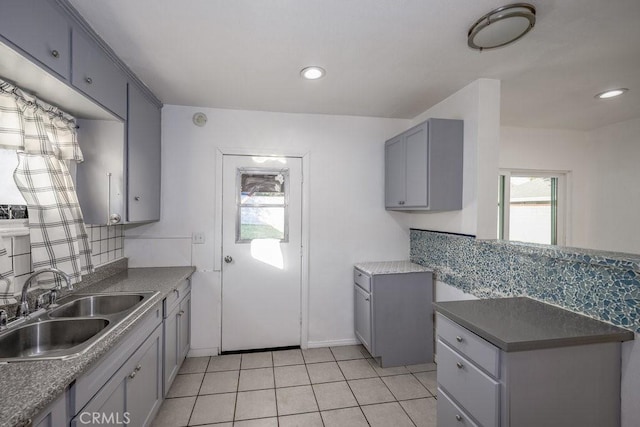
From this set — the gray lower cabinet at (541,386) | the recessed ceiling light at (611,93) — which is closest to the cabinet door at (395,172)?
the gray lower cabinet at (541,386)

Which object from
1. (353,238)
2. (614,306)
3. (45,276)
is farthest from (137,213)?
(614,306)

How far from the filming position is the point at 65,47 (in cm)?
143

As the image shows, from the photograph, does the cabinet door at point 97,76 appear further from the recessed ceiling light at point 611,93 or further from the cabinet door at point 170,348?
the recessed ceiling light at point 611,93

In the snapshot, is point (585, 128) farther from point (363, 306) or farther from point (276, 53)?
point (276, 53)

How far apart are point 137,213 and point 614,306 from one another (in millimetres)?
2997

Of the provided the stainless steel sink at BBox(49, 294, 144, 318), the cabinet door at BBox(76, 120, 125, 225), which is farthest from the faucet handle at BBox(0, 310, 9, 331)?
the cabinet door at BBox(76, 120, 125, 225)

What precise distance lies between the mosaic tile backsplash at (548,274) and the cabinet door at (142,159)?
102 inches

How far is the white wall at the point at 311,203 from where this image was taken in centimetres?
288

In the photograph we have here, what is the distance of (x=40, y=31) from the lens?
126cm

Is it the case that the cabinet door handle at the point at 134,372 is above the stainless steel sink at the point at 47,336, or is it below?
below

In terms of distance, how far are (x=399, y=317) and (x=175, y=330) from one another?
193cm

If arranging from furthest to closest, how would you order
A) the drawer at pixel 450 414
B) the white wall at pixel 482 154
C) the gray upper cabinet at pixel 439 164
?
1. the gray upper cabinet at pixel 439 164
2. the white wall at pixel 482 154
3. the drawer at pixel 450 414

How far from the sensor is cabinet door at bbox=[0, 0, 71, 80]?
1117mm

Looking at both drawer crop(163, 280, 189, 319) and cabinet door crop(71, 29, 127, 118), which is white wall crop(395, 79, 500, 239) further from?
cabinet door crop(71, 29, 127, 118)
